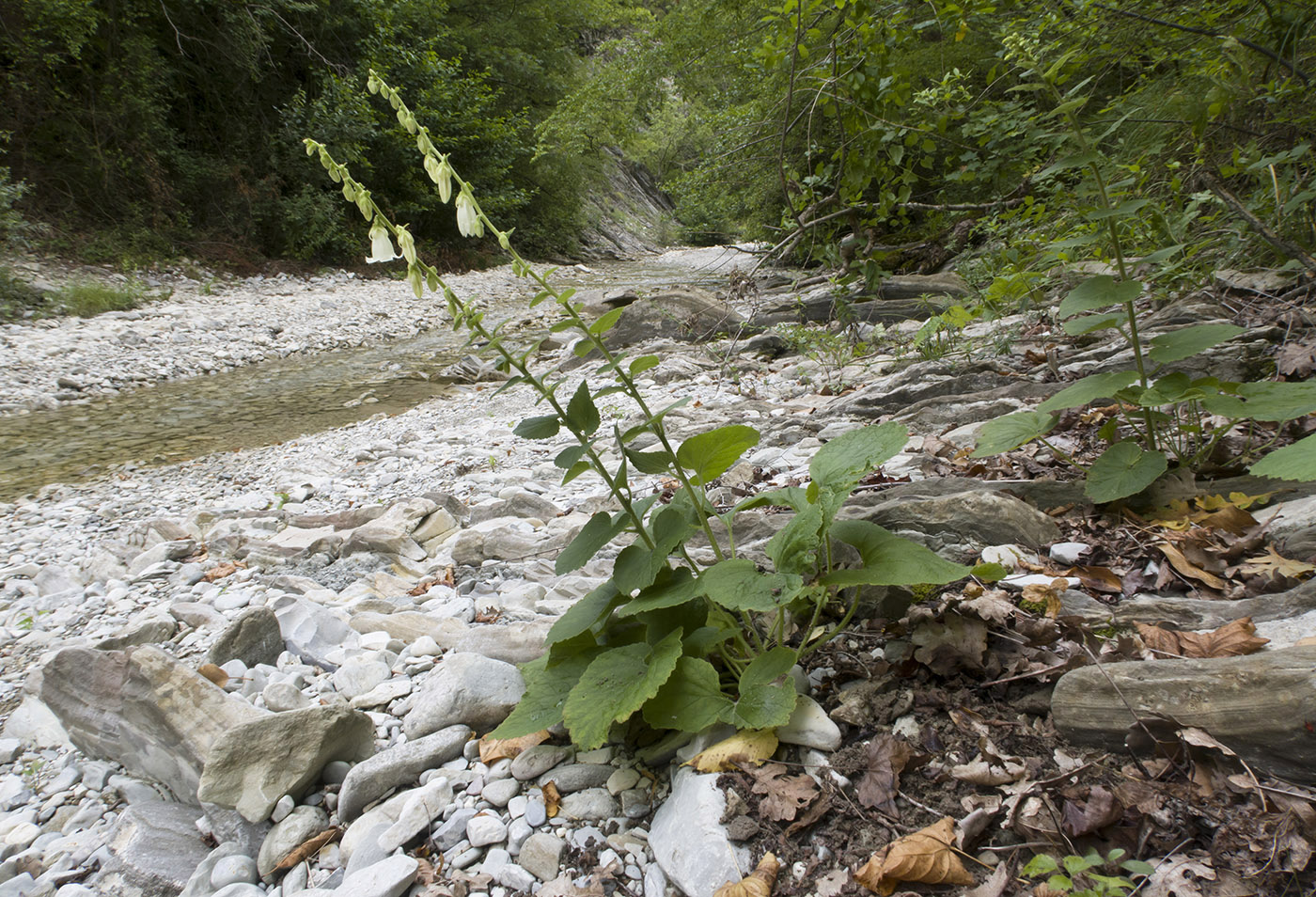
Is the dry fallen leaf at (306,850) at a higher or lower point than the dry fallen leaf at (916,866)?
lower

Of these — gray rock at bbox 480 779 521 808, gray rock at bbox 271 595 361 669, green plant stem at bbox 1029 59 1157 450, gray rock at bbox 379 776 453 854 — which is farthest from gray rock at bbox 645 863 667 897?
green plant stem at bbox 1029 59 1157 450

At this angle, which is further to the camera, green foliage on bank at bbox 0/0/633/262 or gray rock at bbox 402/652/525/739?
green foliage on bank at bbox 0/0/633/262

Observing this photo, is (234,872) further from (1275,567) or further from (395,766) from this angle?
(1275,567)

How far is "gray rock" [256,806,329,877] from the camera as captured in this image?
1250 millimetres

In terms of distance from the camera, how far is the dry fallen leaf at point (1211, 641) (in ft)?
3.62

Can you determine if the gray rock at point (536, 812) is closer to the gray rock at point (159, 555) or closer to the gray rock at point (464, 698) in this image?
the gray rock at point (464, 698)

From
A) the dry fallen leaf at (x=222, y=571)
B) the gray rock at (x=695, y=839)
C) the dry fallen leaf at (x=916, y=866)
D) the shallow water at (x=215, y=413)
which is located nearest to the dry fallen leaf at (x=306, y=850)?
the gray rock at (x=695, y=839)

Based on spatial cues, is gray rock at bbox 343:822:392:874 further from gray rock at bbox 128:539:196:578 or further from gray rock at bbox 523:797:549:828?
gray rock at bbox 128:539:196:578

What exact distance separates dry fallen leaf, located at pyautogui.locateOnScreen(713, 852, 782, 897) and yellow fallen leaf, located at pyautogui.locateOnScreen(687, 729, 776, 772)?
184 mm

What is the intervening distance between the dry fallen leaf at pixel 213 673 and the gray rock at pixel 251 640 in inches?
2.9

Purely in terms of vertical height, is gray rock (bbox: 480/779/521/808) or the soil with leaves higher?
the soil with leaves

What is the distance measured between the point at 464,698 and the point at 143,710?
708mm

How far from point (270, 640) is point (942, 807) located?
1.74 m

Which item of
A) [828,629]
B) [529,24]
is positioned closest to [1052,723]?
[828,629]
